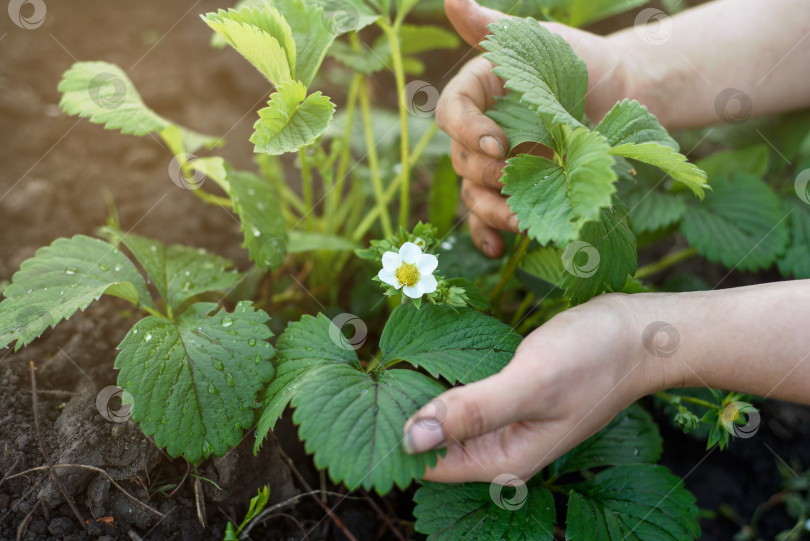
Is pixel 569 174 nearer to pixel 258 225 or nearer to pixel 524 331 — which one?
pixel 524 331

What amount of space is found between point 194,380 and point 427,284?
59 centimetres

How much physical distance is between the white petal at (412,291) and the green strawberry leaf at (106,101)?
82 cm

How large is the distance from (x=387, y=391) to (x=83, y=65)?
1307 mm

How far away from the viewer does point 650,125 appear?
1.32 metres

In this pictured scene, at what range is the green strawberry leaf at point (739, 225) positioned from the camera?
188 cm

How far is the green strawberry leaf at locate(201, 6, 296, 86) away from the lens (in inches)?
51.9

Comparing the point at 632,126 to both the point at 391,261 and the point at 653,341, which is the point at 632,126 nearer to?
the point at 653,341

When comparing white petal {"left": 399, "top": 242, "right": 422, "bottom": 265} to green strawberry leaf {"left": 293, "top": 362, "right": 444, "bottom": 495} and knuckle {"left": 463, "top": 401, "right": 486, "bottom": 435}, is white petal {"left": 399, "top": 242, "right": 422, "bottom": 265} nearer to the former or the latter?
green strawberry leaf {"left": 293, "top": 362, "right": 444, "bottom": 495}

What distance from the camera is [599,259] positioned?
1.31 meters
